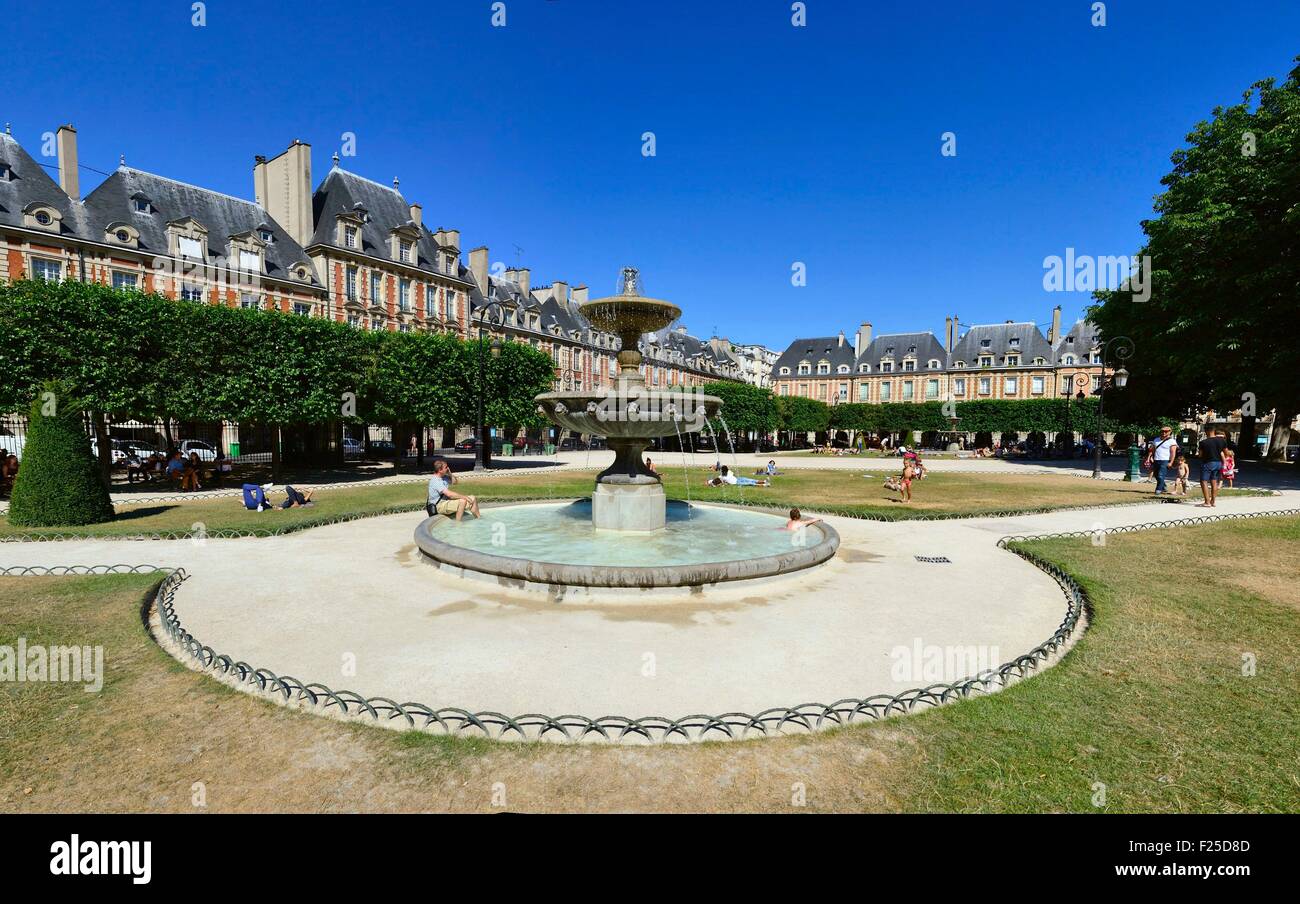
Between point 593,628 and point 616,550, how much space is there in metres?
2.64

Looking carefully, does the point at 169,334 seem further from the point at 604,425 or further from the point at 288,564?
the point at 604,425

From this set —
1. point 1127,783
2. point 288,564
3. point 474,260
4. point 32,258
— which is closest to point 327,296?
point 32,258

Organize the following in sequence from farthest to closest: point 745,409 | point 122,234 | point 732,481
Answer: point 745,409
point 122,234
point 732,481

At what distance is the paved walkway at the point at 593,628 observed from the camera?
430 cm

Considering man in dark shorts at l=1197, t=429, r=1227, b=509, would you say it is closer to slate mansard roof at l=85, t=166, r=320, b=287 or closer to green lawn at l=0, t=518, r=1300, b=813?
green lawn at l=0, t=518, r=1300, b=813

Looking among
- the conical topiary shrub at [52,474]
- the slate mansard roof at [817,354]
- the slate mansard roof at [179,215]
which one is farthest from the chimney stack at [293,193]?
the slate mansard roof at [817,354]

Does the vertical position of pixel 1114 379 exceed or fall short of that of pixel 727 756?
it exceeds it

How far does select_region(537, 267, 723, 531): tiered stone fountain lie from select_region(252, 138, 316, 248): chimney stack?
36609 mm

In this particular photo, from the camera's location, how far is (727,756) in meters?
3.37

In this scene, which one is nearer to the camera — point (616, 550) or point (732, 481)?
point (616, 550)
